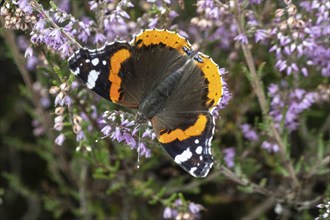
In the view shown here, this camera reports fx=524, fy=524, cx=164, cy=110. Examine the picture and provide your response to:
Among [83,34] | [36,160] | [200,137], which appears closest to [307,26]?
[200,137]

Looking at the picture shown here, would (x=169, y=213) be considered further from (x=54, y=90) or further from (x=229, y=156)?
(x=54, y=90)

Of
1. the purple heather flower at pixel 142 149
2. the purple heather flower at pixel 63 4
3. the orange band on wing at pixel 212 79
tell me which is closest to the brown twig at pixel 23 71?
the purple heather flower at pixel 63 4

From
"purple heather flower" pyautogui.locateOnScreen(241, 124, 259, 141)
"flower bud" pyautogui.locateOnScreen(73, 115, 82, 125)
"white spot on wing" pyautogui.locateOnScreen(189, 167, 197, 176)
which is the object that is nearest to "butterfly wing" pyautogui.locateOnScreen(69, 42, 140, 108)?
"flower bud" pyautogui.locateOnScreen(73, 115, 82, 125)

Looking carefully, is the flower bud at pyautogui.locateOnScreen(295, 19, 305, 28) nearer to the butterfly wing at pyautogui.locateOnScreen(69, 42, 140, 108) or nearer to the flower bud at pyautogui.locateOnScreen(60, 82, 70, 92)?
the butterfly wing at pyautogui.locateOnScreen(69, 42, 140, 108)

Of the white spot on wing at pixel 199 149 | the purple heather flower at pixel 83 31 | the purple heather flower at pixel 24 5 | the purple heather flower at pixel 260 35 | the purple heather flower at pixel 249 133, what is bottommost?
the white spot on wing at pixel 199 149

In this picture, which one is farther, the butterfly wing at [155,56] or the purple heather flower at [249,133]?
the purple heather flower at [249,133]

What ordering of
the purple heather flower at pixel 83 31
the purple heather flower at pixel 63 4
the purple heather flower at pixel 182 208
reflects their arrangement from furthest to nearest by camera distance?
the purple heather flower at pixel 63 4 → the purple heather flower at pixel 182 208 → the purple heather flower at pixel 83 31

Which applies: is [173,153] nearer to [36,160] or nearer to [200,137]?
[200,137]

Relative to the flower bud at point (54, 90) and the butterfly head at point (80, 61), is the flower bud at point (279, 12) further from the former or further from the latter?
the flower bud at point (54, 90)

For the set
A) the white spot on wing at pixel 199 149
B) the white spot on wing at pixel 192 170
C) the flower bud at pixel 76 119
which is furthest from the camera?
the flower bud at pixel 76 119

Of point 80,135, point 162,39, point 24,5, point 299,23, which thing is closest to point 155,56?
point 162,39
